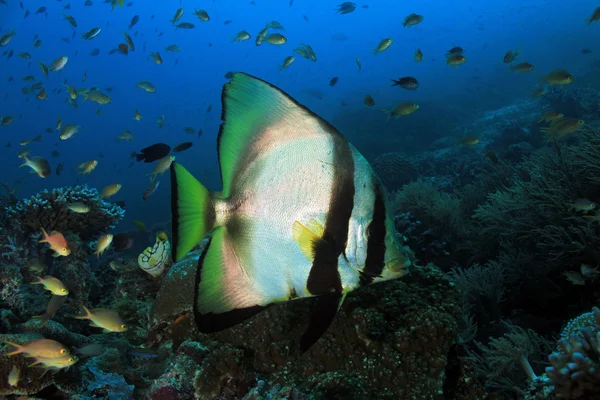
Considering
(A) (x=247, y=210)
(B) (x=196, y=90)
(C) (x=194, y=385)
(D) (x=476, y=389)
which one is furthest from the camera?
(B) (x=196, y=90)

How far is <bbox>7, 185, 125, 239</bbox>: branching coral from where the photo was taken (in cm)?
552

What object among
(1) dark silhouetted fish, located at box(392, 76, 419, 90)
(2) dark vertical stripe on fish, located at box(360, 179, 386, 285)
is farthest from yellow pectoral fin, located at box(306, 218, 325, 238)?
(1) dark silhouetted fish, located at box(392, 76, 419, 90)

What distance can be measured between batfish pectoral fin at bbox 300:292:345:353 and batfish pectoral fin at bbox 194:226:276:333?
0.51 ft

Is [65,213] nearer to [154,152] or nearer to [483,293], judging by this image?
[154,152]

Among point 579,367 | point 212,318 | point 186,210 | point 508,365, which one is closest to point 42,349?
point 212,318

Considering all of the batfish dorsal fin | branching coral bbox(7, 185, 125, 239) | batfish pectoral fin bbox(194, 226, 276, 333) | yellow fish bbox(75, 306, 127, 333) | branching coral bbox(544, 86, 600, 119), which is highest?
the batfish dorsal fin

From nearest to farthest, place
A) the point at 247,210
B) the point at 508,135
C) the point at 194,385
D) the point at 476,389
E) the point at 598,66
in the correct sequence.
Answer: the point at 247,210 < the point at 476,389 < the point at 194,385 < the point at 508,135 < the point at 598,66

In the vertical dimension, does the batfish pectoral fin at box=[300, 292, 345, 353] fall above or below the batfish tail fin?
below

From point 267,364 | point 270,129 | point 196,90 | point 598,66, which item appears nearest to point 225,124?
point 270,129

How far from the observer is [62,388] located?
2.49 meters

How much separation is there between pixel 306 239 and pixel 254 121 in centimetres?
43

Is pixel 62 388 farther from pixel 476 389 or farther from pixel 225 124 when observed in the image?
pixel 476 389

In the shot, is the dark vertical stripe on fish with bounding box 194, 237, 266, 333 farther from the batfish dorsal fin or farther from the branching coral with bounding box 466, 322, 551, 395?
the branching coral with bounding box 466, 322, 551, 395

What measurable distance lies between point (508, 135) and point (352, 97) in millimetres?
29649
